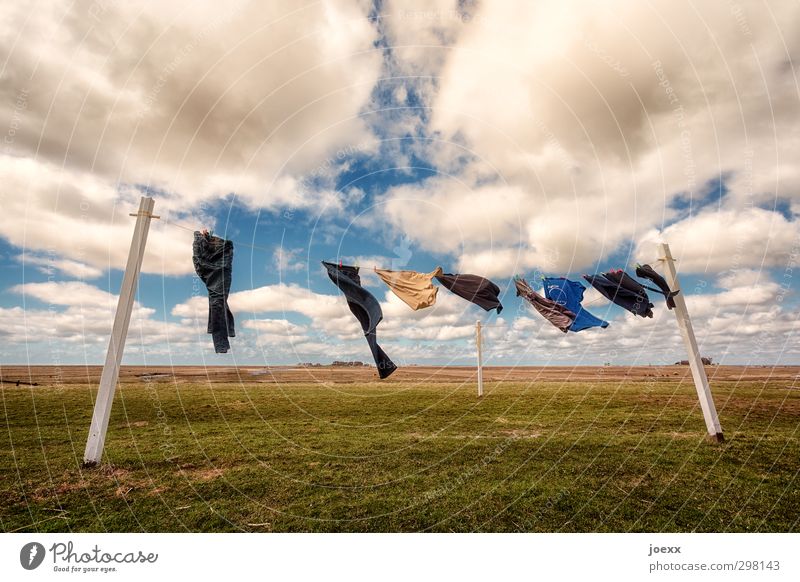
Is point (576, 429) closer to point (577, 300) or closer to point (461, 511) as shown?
point (577, 300)

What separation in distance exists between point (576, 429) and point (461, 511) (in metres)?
8.95

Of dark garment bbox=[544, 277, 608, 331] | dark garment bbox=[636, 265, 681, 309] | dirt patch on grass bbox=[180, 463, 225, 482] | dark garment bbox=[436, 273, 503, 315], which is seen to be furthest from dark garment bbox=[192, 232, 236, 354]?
dark garment bbox=[636, 265, 681, 309]

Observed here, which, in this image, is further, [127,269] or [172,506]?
[127,269]

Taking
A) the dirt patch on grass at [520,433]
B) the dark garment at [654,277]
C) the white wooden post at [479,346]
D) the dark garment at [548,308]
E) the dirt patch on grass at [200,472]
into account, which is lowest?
the dirt patch on grass at [520,433]

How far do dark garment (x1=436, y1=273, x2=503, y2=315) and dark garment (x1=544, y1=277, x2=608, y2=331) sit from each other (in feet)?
5.55

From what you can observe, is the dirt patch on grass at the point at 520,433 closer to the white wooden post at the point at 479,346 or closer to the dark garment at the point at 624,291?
the dark garment at the point at 624,291

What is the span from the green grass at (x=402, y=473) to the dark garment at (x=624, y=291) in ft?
13.1

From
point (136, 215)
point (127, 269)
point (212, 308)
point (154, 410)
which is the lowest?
point (154, 410)

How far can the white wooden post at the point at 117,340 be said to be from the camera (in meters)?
8.87

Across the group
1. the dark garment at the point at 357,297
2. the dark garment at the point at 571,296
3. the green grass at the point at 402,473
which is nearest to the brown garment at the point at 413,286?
the dark garment at the point at 357,297

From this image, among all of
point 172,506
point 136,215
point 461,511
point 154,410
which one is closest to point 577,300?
point 461,511

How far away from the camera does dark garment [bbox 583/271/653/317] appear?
35.9 ft

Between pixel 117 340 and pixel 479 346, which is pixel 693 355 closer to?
pixel 479 346

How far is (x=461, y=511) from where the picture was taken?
6844 mm
